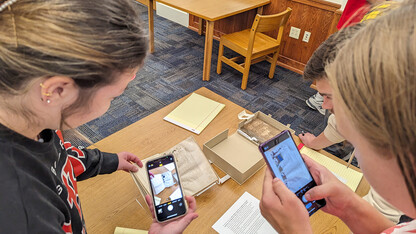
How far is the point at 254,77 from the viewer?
3.04m

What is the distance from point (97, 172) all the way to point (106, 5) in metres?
0.61

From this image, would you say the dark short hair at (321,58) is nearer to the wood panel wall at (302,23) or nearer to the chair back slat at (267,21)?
the chair back slat at (267,21)

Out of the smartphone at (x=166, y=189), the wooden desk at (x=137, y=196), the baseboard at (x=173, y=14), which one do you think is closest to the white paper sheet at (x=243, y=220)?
the wooden desk at (x=137, y=196)

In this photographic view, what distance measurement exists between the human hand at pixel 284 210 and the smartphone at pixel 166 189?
251mm

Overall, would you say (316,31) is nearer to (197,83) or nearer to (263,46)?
(263,46)

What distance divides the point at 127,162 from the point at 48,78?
54cm

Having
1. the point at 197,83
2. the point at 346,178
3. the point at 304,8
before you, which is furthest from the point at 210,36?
the point at 346,178

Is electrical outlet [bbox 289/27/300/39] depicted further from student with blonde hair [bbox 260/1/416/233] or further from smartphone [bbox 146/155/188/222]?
student with blonde hair [bbox 260/1/416/233]

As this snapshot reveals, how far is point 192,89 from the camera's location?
108 inches

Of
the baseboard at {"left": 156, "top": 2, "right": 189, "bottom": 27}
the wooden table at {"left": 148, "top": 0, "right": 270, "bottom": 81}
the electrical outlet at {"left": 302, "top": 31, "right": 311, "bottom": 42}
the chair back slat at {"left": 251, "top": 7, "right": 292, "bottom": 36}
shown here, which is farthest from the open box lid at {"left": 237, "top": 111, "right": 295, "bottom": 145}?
the baseboard at {"left": 156, "top": 2, "right": 189, "bottom": 27}

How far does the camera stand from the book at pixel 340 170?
1.03m

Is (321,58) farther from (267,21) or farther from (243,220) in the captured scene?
(267,21)

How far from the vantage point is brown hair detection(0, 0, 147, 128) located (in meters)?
0.43

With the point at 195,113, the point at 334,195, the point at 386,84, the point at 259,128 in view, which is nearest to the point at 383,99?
the point at 386,84
